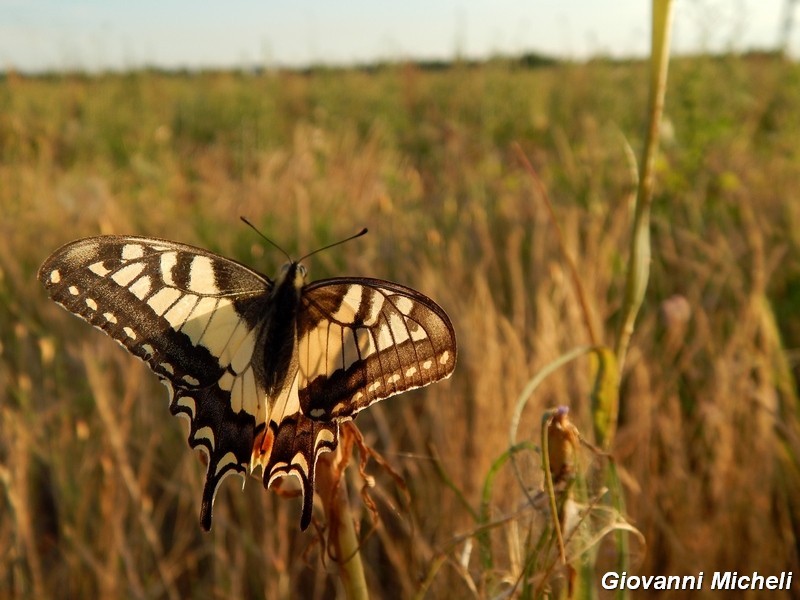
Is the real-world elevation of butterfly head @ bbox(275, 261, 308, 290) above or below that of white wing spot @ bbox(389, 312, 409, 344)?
above

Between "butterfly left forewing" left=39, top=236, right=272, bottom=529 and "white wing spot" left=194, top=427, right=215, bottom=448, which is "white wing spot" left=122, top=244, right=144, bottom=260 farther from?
"white wing spot" left=194, top=427, right=215, bottom=448

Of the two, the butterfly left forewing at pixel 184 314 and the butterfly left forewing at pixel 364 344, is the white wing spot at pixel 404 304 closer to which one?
the butterfly left forewing at pixel 364 344

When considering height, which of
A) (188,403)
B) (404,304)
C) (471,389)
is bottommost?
(471,389)

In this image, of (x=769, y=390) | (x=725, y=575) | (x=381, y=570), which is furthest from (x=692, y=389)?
(x=381, y=570)

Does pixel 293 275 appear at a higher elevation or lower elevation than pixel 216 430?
higher

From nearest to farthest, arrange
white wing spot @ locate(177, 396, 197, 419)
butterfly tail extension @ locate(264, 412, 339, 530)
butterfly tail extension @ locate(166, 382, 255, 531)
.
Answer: butterfly tail extension @ locate(264, 412, 339, 530) < butterfly tail extension @ locate(166, 382, 255, 531) < white wing spot @ locate(177, 396, 197, 419)

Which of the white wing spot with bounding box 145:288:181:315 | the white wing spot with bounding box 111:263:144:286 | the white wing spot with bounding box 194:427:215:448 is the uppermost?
the white wing spot with bounding box 111:263:144:286

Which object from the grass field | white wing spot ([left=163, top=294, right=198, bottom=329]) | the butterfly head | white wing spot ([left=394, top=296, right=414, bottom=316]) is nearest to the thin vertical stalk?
the grass field

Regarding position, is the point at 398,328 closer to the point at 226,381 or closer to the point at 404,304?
the point at 404,304

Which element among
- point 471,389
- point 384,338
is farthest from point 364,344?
point 471,389
